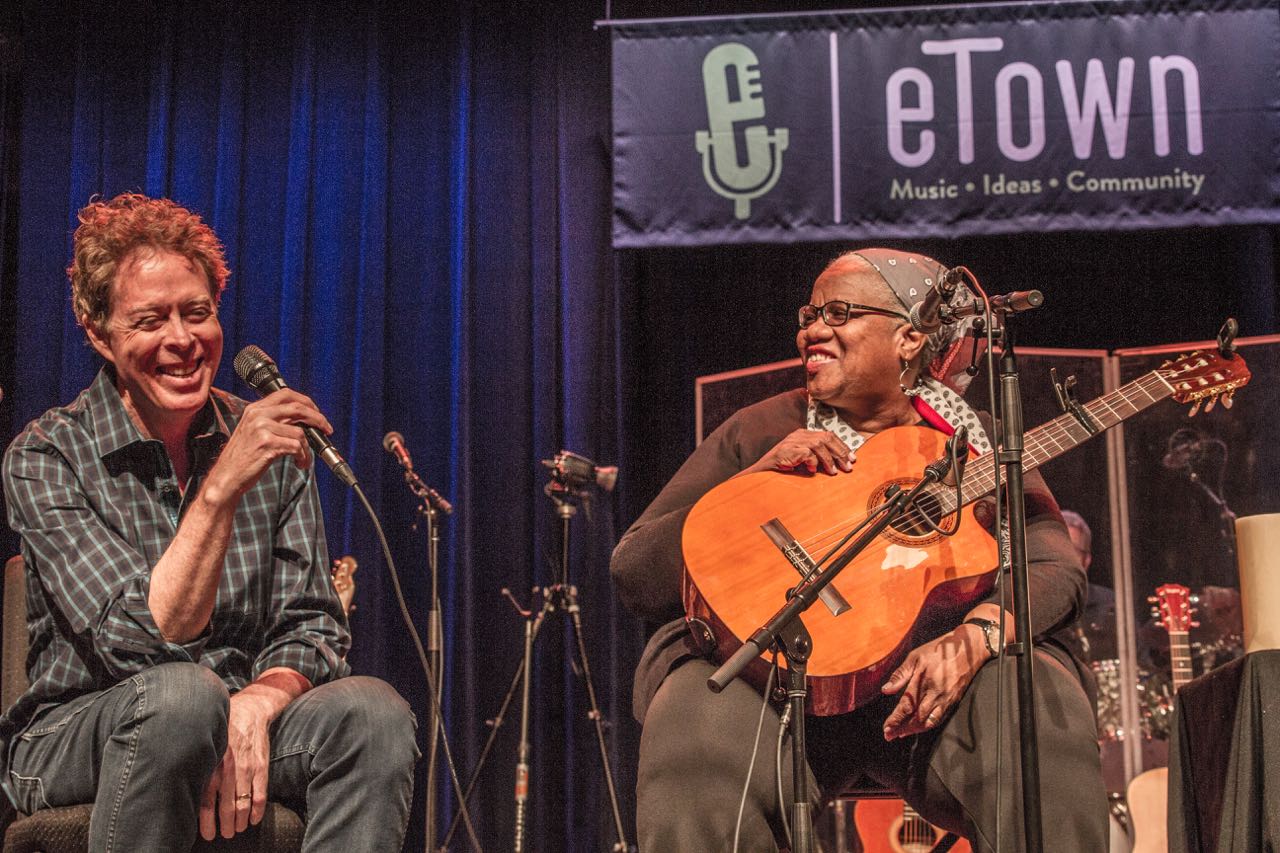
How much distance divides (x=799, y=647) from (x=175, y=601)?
110 cm

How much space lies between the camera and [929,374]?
3.17 meters

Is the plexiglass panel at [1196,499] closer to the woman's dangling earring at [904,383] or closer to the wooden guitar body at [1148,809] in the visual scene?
the wooden guitar body at [1148,809]

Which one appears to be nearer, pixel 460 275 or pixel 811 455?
pixel 811 455

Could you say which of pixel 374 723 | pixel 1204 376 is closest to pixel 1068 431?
pixel 1204 376

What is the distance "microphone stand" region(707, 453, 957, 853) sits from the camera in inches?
94.8

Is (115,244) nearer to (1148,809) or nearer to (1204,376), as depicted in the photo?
(1204,376)

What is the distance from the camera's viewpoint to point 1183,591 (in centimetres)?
447

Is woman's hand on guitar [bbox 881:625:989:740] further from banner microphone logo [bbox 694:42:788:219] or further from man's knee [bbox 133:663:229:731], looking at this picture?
banner microphone logo [bbox 694:42:788:219]

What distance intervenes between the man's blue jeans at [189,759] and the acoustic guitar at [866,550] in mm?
724

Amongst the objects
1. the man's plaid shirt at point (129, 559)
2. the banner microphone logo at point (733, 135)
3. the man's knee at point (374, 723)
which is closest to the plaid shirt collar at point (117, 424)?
the man's plaid shirt at point (129, 559)

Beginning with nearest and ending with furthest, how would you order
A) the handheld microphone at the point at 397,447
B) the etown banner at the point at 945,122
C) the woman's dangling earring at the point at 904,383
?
1. the woman's dangling earring at the point at 904,383
2. the etown banner at the point at 945,122
3. the handheld microphone at the point at 397,447

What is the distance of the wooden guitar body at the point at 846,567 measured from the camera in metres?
2.70

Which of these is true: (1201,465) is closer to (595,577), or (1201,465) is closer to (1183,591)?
(1183,591)

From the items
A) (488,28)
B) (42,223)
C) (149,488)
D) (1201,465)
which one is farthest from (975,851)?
(42,223)
